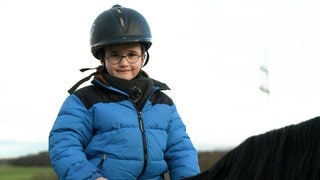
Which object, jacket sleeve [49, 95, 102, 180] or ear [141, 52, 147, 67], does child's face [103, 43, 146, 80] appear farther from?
jacket sleeve [49, 95, 102, 180]

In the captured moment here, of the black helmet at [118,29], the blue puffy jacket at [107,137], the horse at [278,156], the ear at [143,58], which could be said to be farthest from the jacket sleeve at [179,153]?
the horse at [278,156]

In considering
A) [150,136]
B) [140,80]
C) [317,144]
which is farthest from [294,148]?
[140,80]

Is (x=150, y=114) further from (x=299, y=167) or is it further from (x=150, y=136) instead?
(x=299, y=167)

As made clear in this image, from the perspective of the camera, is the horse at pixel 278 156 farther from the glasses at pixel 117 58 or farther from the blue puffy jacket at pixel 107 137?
the glasses at pixel 117 58

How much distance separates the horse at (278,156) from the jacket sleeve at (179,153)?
3.17 ft

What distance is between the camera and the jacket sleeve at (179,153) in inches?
140

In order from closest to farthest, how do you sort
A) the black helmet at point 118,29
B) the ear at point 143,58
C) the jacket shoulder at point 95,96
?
1. the jacket shoulder at point 95,96
2. the black helmet at point 118,29
3. the ear at point 143,58

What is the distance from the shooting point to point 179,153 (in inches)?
142

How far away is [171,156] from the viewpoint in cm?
360

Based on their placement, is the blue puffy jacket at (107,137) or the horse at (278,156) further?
the blue puffy jacket at (107,137)

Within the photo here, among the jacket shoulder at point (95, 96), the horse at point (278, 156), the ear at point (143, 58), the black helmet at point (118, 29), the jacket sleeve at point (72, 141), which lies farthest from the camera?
the ear at point (143, 58)

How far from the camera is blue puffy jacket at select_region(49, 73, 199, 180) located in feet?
10.8

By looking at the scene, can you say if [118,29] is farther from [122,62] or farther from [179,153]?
[179,153]

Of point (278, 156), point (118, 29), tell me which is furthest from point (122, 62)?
point (278, 156)
